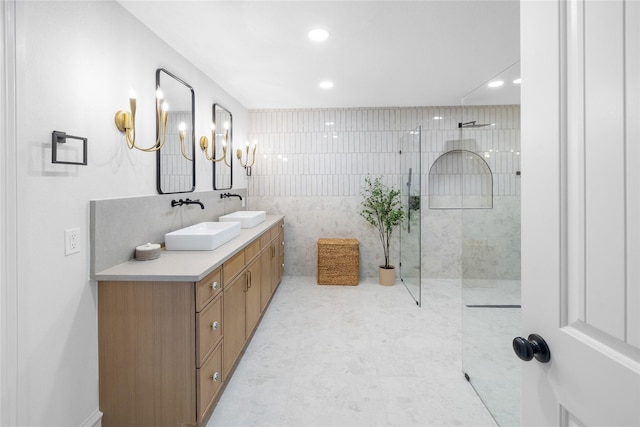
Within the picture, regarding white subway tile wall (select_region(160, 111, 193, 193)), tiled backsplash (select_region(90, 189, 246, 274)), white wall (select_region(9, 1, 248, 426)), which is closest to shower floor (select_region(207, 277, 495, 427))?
white wall (select_region(9, 1, 248, 426))

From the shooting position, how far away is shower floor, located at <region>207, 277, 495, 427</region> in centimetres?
195

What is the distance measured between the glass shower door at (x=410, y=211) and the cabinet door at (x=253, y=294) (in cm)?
192

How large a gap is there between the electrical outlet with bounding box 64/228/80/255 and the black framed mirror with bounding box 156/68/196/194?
83 cm

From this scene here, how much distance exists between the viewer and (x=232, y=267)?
7.56 feet

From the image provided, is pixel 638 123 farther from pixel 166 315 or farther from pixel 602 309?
pixel 166 315

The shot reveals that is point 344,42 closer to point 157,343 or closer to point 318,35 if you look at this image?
point 318,35

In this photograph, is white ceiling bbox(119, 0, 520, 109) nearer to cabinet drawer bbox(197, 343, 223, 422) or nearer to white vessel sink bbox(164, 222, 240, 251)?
white vessel sink bbox(164, 222, 240, 251)

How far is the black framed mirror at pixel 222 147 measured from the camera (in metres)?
3.59

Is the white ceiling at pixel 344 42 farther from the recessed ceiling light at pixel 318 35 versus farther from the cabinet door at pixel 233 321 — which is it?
the cabinet door at pixel 233 321

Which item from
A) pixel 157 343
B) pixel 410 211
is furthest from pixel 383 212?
pixel 157 343

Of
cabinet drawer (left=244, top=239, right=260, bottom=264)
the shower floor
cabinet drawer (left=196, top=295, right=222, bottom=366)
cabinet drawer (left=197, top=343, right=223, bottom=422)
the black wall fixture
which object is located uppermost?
the black wall fixture

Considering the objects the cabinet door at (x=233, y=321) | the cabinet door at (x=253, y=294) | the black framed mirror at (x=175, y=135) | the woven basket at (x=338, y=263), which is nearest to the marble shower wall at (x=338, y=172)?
the woven basket at (x=338, y=263)

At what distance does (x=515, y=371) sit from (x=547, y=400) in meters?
1.16

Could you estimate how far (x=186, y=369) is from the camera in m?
1.72
